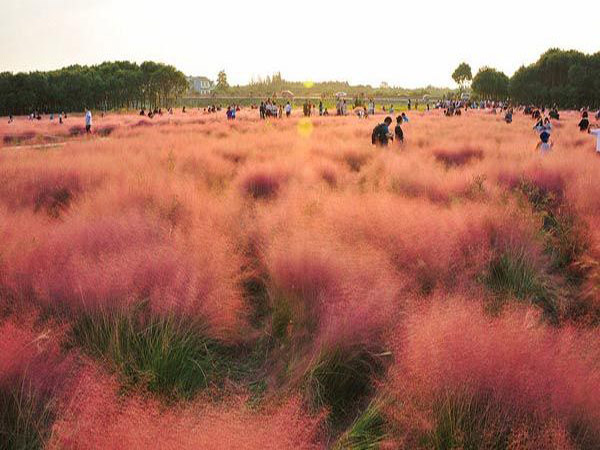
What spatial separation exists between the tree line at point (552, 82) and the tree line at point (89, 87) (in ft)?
233

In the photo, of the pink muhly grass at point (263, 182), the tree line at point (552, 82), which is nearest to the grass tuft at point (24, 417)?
the pink muhly grass at point (263, 182)

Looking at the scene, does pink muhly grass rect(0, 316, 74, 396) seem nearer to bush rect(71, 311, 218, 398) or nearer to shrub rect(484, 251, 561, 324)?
bush rect(71, 311, 218, 398)

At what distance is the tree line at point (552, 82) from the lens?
76.4 metres

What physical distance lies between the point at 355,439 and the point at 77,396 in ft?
6.16

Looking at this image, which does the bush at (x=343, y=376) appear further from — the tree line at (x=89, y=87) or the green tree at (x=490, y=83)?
the green tree at (x=490, y=83)

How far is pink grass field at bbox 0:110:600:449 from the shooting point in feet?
8.76

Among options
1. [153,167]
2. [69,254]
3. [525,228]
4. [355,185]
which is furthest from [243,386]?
[153,167]

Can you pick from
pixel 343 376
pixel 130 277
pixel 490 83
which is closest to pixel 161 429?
pixel 343 376

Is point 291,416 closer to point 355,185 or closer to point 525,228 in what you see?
point 525,228

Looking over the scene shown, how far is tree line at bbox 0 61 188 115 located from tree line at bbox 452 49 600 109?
71018 mm

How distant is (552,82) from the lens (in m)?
87.9

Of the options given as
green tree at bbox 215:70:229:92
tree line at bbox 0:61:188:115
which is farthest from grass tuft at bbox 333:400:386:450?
green tree at bbox 215:70:229:92

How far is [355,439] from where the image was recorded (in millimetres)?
3094

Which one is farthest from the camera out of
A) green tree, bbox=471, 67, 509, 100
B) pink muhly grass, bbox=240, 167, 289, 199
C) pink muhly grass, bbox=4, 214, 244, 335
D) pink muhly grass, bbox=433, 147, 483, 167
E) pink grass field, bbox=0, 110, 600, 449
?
green tree, bbox=471, 67, 509, 100
